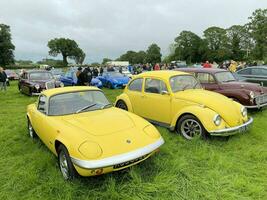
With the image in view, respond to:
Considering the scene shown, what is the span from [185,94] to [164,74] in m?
0.89

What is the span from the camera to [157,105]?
23.2ft

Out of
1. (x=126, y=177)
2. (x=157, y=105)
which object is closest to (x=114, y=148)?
(x=126, y=177)

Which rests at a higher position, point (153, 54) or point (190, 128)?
point (153, 54)

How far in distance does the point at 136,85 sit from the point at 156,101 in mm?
1085

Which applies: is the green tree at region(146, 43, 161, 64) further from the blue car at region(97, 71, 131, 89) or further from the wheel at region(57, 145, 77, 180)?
the wheel at region(57, 145, 77, 180)

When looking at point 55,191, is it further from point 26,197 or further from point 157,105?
point 157,105

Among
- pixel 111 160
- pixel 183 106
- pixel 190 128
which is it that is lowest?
pixel 190 128

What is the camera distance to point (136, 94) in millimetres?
7754

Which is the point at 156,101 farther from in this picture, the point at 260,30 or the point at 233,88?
the point at 260,30

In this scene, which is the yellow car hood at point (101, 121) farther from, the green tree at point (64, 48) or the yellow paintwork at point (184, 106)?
the green tree at point (64, 48)

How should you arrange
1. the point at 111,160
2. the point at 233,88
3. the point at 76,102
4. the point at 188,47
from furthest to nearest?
the point at 188,47, the point at 233,88, the point at 76,102, the point at 111,160

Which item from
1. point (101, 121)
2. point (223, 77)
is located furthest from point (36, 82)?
point (101, 121)

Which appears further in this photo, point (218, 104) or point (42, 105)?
point (218, 104)

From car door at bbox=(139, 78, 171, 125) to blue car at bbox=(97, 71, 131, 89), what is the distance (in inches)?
446
